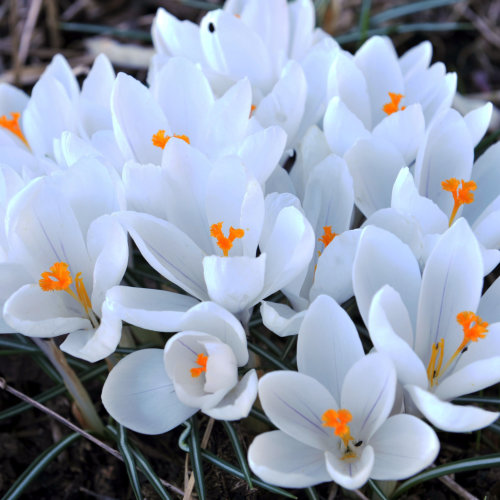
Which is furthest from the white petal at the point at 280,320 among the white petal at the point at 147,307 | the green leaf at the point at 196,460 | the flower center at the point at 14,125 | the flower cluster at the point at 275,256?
the flower center at the point at 14,125

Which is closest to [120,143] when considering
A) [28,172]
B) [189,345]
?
[28,172]

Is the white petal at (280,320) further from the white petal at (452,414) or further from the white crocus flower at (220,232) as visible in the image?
the white petal at (452,414)

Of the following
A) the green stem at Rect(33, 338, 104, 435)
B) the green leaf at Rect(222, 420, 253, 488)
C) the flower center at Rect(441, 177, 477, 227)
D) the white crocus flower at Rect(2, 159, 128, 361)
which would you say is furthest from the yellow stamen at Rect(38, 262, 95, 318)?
the flower center at Rect(441, 177, 477, 227)

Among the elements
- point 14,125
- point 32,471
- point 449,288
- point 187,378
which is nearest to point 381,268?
point 449,288

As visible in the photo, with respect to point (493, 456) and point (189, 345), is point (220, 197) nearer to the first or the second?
point (189, 345)

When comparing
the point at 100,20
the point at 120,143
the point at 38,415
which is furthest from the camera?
the point at 100,20

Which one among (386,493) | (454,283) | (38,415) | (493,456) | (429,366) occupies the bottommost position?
(38,415)
